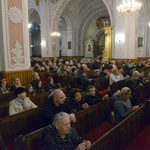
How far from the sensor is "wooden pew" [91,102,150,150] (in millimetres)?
2231

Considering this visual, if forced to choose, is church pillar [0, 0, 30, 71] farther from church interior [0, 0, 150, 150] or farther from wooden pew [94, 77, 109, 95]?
wooden pew [94, 77, 109, 95]

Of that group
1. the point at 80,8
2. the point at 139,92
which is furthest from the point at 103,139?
the point at 80,8

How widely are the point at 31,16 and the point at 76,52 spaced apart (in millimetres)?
7784

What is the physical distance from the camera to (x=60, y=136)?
86.4 inches

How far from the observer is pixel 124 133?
2.77 m

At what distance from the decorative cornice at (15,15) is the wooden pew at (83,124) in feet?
15.7

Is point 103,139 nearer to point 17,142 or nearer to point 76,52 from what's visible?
point 17,142

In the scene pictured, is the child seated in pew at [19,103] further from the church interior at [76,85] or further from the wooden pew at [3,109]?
the wooden pew at [3,109]

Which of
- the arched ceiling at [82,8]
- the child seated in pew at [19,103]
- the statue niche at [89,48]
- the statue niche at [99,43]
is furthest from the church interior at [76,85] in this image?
the statue niche at [99,43]

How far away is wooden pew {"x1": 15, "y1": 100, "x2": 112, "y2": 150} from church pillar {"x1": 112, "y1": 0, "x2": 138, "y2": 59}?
9.80 meters

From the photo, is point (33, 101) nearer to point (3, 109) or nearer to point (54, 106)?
point (3, 109)

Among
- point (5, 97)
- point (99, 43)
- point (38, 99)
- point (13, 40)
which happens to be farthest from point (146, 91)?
point (99, 43)

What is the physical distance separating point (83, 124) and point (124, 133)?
78 centimetres

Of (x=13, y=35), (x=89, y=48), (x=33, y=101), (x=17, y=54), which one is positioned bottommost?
(x=33, y=101)
